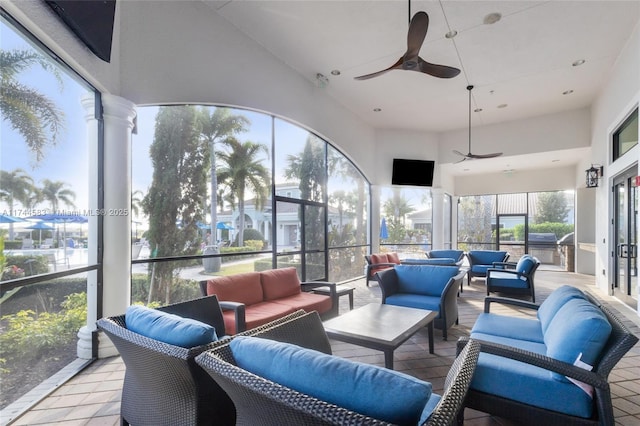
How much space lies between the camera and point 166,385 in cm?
159

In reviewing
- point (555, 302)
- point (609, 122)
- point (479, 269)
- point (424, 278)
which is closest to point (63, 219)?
Result: point (424, 278)

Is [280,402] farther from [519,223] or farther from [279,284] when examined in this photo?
[519,223]

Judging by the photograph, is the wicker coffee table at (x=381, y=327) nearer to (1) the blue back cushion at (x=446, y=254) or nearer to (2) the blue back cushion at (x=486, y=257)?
(1) the blue back cushion at (x=446, y=254)

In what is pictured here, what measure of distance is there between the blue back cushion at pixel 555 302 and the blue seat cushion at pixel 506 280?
2.93 metres

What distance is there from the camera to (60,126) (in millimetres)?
2744

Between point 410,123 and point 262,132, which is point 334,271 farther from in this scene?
point 410,123

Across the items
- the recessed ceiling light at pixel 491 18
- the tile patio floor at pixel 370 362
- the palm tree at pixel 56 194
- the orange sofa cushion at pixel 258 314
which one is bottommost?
the tile patio floor at pixel 370 362

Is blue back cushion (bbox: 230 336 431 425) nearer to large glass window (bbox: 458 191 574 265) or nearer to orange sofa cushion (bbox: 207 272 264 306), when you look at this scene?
orange sofa cushion (bbox: 207 272 264 306)

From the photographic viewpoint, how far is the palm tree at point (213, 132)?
451 centimetres

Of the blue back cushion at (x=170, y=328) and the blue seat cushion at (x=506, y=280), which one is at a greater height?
the blue back cushion at (x=170, y=328)

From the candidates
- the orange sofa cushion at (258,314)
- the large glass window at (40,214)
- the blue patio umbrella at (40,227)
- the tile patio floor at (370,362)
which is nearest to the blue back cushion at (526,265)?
the tile patio floor at (370,362)

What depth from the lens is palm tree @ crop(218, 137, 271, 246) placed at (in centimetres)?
481

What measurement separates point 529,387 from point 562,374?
0.21m

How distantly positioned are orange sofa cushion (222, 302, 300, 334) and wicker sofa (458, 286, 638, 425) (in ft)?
5.93
